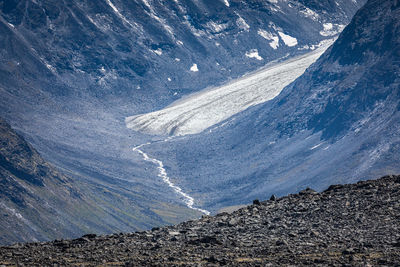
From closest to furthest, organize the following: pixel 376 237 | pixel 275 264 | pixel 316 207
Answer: pixel 275 264, pixel 376 237, pixel 316 207

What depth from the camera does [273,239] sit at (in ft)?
118

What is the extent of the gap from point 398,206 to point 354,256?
28.7 feet

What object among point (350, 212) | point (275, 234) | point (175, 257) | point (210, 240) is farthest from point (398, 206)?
point (175, 257)

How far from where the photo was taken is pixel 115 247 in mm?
35562

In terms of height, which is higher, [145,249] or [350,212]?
[145,249]

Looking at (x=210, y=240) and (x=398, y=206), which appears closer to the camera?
(x=210, y=240)

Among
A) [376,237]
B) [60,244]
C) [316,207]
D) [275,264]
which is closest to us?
[275,264]

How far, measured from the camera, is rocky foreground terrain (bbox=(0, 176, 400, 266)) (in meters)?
31.8

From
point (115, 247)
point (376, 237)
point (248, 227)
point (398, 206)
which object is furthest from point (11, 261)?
point (398, 206)

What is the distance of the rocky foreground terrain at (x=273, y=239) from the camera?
31844 millimetres

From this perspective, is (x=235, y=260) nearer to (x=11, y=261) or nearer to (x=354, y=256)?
(x=354, y=256)

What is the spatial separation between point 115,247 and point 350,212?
11.7 metres

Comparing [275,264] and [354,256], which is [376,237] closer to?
[354,256]

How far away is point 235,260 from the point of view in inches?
1246
